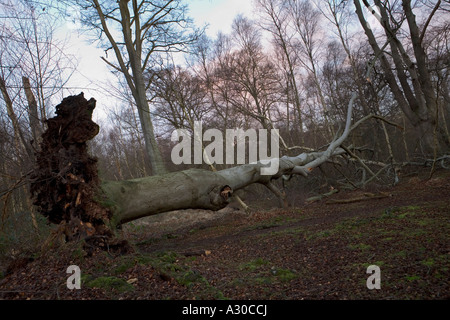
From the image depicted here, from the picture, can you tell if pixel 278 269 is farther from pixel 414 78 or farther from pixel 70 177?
pixel 414 78

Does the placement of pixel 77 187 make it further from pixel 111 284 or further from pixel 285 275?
pixel 285 275

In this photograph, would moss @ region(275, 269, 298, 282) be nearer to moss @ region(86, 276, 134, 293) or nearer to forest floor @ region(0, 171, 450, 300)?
forest floor @ region(0, 171, 450, 300)

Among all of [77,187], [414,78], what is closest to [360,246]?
[77,187]

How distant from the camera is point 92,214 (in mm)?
4277

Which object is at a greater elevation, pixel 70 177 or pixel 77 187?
pixel 70 177

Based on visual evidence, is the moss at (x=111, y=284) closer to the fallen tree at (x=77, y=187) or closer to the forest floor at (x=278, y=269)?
the forest floor at (x=278, y=269)

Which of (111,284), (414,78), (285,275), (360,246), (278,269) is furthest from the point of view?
(414,78)

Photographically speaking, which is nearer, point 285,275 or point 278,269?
point 285,275

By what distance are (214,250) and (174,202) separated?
48.3 inches

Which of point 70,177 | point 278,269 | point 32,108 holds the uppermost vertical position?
point 32,108

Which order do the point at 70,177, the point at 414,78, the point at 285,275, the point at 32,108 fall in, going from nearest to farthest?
the point at 285,275 → the point at 70,177 → the point at 32,108 → the point at 414,78

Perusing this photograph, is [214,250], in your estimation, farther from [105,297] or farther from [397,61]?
[397,61]

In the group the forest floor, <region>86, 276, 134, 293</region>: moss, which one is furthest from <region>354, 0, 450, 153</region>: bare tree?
<region>86, 276, 134, 293</region>: moss
